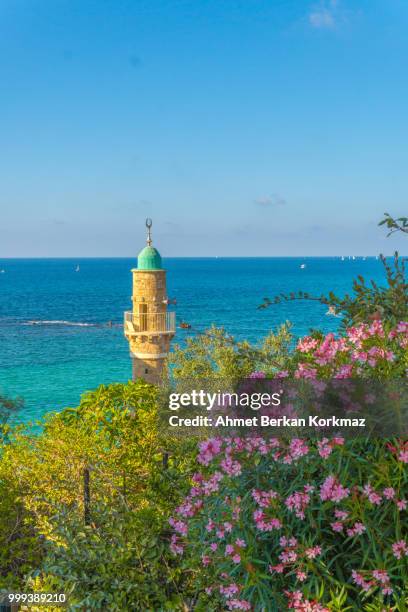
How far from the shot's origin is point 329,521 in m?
3.96

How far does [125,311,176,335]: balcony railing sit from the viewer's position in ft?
80.6

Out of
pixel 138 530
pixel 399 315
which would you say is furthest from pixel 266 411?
pixel 138 530

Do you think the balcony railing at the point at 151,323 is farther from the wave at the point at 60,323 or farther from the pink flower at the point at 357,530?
the wave at the point at 60,323

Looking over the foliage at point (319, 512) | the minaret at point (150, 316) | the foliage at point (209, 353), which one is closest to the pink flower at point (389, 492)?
the foliage at point (319, 512)

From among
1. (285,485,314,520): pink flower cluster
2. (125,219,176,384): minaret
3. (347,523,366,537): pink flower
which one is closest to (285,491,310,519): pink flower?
(285,485,314,520): pink flower cluster

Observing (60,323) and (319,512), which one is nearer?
(319,512)

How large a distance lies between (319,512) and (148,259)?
20963mm

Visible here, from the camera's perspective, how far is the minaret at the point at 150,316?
24.4 meters

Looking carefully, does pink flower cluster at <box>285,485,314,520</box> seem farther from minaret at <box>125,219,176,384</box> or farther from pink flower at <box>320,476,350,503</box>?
minaret at <box>125,219,176,384</box>

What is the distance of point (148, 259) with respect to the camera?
79.9 feet

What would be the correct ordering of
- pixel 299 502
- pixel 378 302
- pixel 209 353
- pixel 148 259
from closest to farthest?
pixel 299 502
pixel 378 302
pixel 209 353
pixel 148 259

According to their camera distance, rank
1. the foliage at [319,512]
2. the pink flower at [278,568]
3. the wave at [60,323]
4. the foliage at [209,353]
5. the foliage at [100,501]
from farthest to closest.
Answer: the wave at [60,323] < the foliage at [209,353] < the foliage at [100,501] < the pink flower at [278,568] < the foliage at [319,512]

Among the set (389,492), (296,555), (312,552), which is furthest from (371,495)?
(296,555)

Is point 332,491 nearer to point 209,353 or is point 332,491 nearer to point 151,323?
point 209,353
